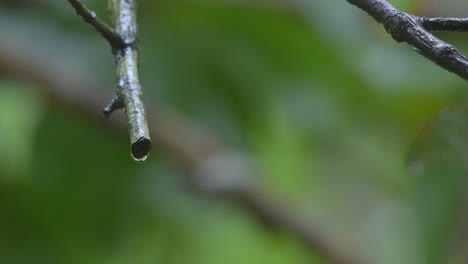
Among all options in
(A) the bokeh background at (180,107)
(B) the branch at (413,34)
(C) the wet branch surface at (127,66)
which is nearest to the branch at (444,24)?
(B) the branch at (413,34)

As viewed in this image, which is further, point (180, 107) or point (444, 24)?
point (180, 107)

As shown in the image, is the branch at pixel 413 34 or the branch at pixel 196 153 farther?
the branch at pixel 196 153

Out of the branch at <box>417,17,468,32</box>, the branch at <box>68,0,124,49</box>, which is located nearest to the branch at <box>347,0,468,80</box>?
the branch at <box>417,17,468,32</box>

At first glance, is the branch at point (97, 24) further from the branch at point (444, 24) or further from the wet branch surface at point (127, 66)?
the branch at point (444, 24)

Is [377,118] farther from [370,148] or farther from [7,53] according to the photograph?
[7,53]

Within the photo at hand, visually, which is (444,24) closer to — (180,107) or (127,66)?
(127,66)

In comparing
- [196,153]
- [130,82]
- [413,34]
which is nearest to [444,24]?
[413,34]
